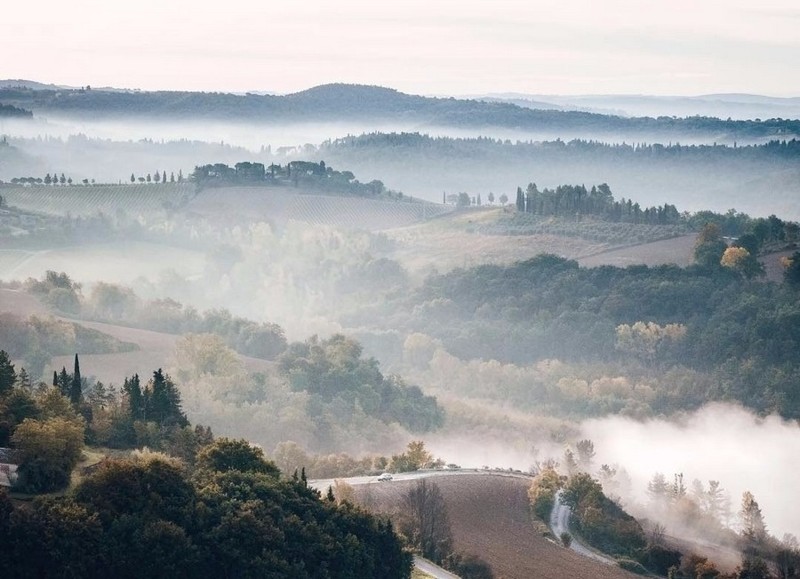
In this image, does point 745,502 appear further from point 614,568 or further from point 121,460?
point 121,460

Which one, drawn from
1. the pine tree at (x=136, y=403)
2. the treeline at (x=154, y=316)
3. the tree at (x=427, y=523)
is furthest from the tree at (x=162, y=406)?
the treeline at (x=154, y=316)

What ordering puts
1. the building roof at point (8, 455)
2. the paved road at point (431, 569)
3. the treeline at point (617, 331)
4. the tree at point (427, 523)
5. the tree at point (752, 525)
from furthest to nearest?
the treeline at point (617, 331) < the tree at point (752, 525) < the tree at point (427, 523) < the paved road at point (431, 569) < the building roof at point (8, 455)

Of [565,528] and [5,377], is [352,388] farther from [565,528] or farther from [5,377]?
[5,377]

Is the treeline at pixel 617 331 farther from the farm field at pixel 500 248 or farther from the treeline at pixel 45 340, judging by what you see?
the treeline at pixel 45 340

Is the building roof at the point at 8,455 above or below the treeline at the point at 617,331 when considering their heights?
above

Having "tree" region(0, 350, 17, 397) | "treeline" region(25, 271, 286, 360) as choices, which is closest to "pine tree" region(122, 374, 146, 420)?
"tree" region(0, 350, 17, 397)

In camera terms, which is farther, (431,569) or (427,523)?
(427,523)

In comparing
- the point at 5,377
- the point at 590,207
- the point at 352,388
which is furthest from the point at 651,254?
the point at 5,377
